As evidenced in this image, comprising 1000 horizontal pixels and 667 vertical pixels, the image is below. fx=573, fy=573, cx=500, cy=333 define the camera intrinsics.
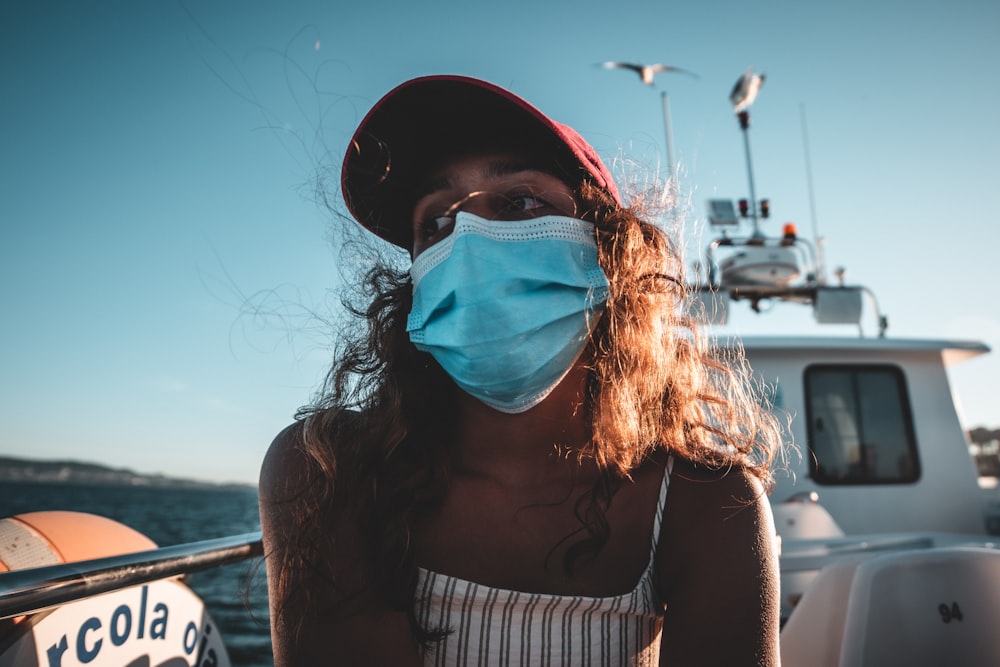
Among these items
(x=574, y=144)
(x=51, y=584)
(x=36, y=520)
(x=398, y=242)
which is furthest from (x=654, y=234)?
(x=36, y=520)

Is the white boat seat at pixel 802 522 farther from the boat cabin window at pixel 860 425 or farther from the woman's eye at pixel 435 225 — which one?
the woman's eye at pixel 435 225

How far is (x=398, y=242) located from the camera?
196cm

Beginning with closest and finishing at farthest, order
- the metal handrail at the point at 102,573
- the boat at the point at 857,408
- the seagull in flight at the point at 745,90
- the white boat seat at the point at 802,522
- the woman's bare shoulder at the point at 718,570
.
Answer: the metal handrail at the point at 102,573
the woman's bare shoulder at the point at 718,570
the white boat seat at the point at 802,522
the boat at the point at 857,408
the seagull in flight at the point at 745,90

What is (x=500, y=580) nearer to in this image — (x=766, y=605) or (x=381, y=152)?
(x=766, y=605)

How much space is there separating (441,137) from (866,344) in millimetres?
4690

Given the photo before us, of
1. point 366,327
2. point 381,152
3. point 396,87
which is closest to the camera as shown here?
point 396,87

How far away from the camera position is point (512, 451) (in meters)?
1.63

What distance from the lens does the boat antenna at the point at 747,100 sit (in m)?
5.78

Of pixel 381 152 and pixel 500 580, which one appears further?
pixel 381 152

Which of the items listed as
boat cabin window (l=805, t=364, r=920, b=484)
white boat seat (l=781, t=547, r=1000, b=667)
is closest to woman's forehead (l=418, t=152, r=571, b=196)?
white boat seat (l=781, t=547, r=1000, b=667)

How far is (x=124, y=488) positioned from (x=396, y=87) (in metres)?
189

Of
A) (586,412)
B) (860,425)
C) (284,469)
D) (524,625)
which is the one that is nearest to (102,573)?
(284,469)

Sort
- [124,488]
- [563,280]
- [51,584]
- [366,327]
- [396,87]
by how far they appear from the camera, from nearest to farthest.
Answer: [51,584] → [563,280] → [396,87] → [366,327] → [124,488]

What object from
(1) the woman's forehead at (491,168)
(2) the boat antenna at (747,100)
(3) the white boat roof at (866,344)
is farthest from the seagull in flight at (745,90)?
(1) the woman's forehead at (491,168)
